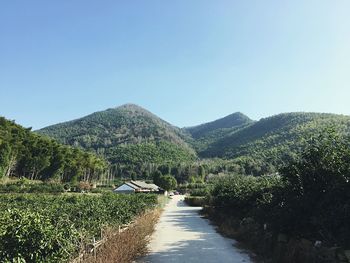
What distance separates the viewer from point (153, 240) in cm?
1755

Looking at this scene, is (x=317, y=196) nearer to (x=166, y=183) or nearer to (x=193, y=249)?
(x=193, y=249)

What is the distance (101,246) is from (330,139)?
7532mm

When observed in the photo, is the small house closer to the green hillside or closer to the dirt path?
the green hillside

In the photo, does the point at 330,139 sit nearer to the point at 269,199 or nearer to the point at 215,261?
the point at 269,199

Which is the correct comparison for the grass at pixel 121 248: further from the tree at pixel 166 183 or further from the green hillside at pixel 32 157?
the tree at pixel 166 183

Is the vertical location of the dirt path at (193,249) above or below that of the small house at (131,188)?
below

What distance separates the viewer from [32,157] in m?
89.6

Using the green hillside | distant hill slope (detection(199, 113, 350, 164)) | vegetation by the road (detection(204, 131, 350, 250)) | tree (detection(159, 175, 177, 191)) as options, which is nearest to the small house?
tree (detection(159, 175, 177, 191))

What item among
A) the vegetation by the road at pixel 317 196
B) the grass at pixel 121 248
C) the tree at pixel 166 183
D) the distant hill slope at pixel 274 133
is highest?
the distant hill slope at pixel 274 133

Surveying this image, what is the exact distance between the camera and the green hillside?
264 ft

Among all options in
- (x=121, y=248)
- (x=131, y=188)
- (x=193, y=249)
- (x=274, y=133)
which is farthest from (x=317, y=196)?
(x=274, y=133)

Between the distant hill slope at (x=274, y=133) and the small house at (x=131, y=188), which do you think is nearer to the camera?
the small house at (x=131, y=188)

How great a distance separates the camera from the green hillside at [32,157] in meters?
80.4

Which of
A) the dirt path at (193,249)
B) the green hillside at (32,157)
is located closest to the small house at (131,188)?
the green hillside at (32,157)
